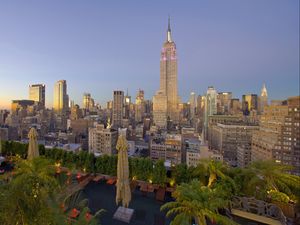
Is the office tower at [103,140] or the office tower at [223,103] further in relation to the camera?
the office tower at [223,103]

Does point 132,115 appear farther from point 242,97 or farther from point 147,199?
point 147,199

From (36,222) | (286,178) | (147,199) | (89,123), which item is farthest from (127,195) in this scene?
(89,123)

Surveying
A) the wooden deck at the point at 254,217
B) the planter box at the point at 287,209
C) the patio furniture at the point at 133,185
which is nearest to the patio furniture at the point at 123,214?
the patio furniture at the point at 133,185

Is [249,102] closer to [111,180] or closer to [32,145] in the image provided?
[111,180]

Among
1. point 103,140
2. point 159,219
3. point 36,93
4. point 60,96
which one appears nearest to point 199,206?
A: point 159,219

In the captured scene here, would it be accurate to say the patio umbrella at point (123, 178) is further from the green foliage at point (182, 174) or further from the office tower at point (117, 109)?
the office tower at point (117, 109)

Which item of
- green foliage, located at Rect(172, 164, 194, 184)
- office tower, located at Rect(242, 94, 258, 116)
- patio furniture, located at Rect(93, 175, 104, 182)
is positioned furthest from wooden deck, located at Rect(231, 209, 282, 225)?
office tower, located at Rect(242, 94, 258, 116)
